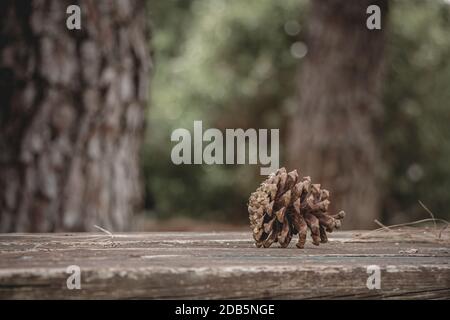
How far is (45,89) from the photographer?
1887 mm

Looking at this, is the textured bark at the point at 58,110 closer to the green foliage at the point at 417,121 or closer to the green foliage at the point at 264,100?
the green foliage at the point at 264,100

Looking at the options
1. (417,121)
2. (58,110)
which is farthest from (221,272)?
(417,121)

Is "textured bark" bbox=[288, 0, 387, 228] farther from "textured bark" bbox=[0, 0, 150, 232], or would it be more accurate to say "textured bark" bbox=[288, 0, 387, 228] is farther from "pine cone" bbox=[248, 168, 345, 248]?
"pine cone" bbox=[248, 168, 345, 248]

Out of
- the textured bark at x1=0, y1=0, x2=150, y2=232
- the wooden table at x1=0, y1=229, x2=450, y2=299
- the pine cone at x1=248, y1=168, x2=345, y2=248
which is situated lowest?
the wooden table at x1=0, y1=229, x2=450, y2=299

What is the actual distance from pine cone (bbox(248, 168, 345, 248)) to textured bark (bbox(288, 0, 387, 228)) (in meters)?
2.08

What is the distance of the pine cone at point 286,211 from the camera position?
1.13 m

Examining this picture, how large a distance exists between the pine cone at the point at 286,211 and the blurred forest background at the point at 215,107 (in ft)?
3.02

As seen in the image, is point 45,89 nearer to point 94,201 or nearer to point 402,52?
point 94,201

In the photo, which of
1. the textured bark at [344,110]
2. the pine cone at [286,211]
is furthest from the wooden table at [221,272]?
the textured bark at [344,110]

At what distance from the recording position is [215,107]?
5.89 meters

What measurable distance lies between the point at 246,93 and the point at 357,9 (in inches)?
102

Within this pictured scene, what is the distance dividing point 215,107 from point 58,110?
13.2 feet

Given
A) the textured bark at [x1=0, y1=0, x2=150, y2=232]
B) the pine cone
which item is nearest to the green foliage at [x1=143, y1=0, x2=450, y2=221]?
the textured bark at [x1=0, y1=0, x2=150, y2=232]

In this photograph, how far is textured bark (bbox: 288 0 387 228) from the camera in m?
3.26
